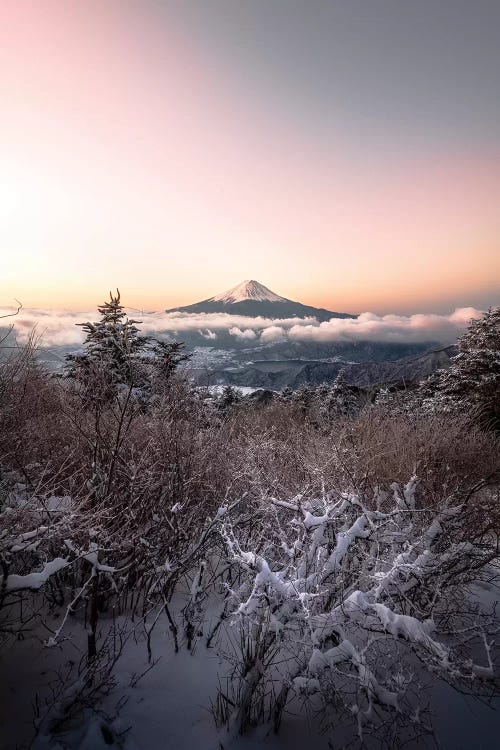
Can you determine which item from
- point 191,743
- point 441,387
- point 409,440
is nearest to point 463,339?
point 441,387

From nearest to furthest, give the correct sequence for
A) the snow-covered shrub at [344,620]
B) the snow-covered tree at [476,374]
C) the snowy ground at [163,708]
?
the snow-covered shrub at [344,620] → the snowy ground at [163,708] → the snow-covered tree at [476,374]

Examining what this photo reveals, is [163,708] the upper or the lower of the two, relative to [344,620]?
lower

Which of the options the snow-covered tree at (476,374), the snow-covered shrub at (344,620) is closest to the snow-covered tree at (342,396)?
the snow-covered tree at (476,374)

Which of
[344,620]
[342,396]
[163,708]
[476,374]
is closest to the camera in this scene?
[344,620]

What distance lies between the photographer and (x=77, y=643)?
189 inches

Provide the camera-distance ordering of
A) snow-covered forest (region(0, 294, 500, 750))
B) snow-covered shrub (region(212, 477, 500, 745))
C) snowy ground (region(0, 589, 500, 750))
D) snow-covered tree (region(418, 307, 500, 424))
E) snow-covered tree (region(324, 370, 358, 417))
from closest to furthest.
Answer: snow-covered shrub (region(212, 477, 500, 745)) → snow-covered forest (region(0, 294, 500, 750)) → snowy ground (region(0, 589, 500, 750)) → snow-covered tree (region(418, 307, 500, 424)) → snow-covered tree (region(324, 370, 358, 417))

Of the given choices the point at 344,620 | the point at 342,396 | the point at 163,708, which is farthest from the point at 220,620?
the point at 342,396

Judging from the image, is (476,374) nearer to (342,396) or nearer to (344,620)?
(342,396)

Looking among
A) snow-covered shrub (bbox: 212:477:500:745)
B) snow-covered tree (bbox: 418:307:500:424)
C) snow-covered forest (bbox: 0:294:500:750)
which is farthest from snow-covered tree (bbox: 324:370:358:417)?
snow-covered shrub (bbox: 212:477:500:745)

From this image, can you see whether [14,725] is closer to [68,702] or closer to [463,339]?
[68,702]

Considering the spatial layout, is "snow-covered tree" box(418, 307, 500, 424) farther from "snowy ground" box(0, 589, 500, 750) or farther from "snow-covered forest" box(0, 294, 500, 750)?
"snowy ground" box(0, 589, 500, 750)

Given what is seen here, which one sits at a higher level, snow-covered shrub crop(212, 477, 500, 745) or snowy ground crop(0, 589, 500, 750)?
Result: snow-covered shrub crop(212, 477, 500, 745)

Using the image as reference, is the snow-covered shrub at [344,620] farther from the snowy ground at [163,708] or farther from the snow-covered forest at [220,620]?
the snowy ground at [163,708]

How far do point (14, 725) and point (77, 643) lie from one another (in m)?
1.06
